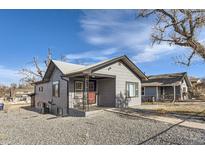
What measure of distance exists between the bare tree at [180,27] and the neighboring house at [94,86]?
3.26m

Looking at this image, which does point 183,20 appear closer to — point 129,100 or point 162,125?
point 162,125

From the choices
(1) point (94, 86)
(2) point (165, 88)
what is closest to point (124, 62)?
(1) point (94, 86)

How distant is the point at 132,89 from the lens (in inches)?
612

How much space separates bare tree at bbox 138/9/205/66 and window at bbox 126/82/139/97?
4.10 m

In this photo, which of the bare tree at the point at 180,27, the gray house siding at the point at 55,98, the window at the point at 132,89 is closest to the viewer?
the bare tree at the point at 180,27

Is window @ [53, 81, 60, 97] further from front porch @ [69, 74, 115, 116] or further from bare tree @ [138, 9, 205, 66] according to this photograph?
bare tree @ [138, 9, 205, 66]

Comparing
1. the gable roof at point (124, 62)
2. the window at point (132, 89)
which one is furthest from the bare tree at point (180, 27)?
the window at point (132, 89)

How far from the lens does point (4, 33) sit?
14.1 metres

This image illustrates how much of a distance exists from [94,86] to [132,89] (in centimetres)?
320

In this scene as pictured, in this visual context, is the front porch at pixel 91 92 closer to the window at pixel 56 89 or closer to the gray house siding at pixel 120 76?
the gray house siding at pixel 120 76

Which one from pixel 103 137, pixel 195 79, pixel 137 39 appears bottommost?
pixel 103 137

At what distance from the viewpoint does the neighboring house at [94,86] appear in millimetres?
12688
